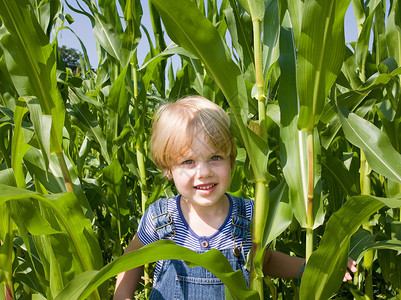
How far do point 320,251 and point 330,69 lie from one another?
15.0 inches

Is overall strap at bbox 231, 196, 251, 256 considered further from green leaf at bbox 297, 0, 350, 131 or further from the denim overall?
green leaf at bbox 297, 0, 350, 131

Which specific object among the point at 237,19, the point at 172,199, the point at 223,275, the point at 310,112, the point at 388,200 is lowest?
the point at 223,275

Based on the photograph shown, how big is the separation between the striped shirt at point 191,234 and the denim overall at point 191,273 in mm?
12

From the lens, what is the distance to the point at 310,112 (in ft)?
3.06

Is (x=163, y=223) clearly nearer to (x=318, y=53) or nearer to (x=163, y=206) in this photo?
(x=163, y=206)

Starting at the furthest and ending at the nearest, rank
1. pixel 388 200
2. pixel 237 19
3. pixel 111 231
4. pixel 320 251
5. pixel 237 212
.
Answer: pixel 111 231 < pixel 237 212 < pixel 237 19 < pixel 320 251 < pixel 388 200

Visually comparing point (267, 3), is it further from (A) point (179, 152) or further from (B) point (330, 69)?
(A) point (179, 152)

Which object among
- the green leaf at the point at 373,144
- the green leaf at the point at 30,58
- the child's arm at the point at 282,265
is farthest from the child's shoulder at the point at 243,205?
the green leaf at the point at 30,58

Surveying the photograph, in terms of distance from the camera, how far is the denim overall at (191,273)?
120 centimetres

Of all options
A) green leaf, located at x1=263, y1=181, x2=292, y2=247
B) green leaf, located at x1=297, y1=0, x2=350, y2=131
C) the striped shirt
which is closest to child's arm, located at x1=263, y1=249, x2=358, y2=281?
the striped shirt

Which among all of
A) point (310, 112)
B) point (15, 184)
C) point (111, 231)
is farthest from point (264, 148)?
point (111, 231)

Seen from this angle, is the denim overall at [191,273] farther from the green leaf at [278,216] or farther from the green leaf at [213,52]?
the green leaf at [213,52]

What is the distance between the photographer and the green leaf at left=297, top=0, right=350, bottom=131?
0.82 meters

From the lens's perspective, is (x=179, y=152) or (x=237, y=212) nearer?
(x=179, y=152)
